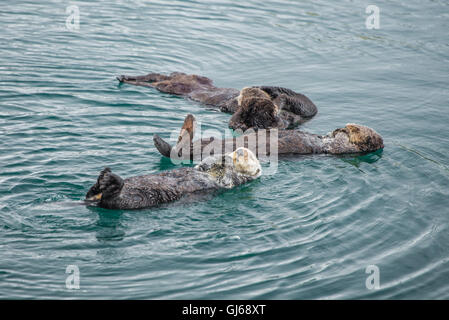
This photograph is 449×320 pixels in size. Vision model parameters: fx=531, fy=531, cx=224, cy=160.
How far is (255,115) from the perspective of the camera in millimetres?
7762

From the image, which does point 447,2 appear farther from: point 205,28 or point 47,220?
point 47,220

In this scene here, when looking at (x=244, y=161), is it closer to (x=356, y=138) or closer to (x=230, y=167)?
(x=230, y=167)

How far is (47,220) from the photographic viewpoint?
200 inches

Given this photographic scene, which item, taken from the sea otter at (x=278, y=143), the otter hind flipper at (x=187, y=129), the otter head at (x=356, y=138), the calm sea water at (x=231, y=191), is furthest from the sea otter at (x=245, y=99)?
the otter hind flipper at (x=187, y=129)

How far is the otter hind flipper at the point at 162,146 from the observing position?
6209 mm

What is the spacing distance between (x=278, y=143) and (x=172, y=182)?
1.92 meters

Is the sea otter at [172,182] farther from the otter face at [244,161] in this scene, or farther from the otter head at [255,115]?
the otter head at [255,115]

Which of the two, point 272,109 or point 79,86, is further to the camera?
point 79,86

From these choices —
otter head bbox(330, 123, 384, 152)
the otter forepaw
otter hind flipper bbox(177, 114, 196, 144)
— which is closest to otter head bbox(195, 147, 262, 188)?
otter hind flipper bbox(177, 114, 196, 144)

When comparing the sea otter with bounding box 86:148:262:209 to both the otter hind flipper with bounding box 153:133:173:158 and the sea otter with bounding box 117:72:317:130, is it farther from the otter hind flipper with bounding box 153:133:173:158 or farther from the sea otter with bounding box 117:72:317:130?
the sea otter with bounding box 117:72:317:130

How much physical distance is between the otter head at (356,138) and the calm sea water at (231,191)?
0.28m

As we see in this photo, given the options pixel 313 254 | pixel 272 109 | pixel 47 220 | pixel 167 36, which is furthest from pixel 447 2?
pixel 47 220

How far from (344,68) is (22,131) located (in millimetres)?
6693

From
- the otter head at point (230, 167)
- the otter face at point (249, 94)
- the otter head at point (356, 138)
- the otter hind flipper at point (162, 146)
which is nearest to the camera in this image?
the otter head at point (230, 167)
